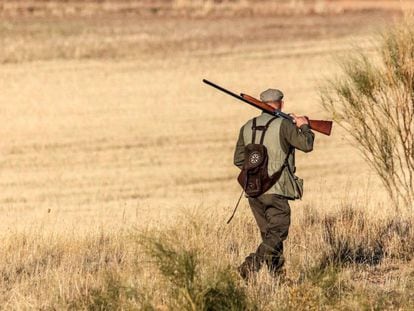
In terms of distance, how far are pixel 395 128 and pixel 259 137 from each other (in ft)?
19.2

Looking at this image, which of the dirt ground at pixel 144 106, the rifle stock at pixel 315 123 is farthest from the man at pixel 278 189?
the dirt ground at pixel 144 106

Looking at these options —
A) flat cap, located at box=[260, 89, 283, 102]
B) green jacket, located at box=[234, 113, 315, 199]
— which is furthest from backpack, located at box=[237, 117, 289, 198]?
flat cap, located at box=[260, 89, 283, 102]

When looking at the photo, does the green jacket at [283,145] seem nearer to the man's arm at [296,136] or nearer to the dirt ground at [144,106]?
the man's arm at [296,136]

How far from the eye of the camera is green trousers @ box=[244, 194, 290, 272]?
8.86 m

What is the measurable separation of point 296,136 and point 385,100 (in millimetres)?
5821

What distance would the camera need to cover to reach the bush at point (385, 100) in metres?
14.0

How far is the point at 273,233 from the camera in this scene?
896 centimetres

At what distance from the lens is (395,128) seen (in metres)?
14.5

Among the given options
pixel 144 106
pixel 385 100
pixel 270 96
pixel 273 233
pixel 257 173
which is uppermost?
pixel 144 106

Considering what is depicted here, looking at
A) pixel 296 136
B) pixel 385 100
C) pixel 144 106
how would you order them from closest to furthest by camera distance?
pixel 296 136 < pixel 385 100 < pixel 144 106

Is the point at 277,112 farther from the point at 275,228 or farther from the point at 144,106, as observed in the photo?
the point at 144,106

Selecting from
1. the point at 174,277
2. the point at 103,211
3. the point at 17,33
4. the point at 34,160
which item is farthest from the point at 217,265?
the point at 17,33

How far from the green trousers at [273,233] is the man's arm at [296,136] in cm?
40

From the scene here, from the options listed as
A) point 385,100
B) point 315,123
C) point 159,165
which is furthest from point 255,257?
point 159,165
